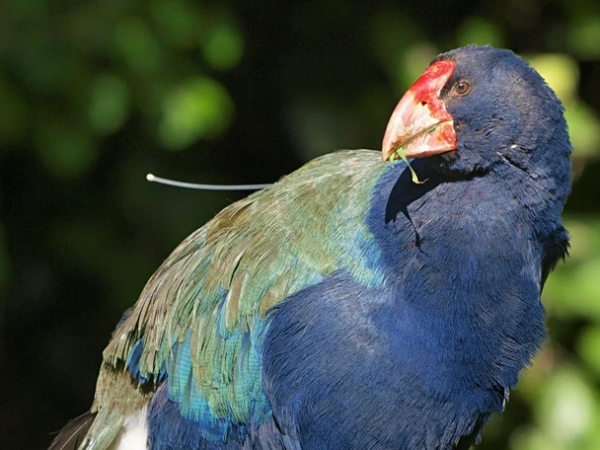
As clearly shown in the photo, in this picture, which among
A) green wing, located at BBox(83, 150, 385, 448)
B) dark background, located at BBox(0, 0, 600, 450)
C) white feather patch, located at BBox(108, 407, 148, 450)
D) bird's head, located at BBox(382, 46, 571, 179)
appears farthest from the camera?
dark background, located at BBox(0, 0, 600, 450)

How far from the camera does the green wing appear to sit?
1277 millimetres

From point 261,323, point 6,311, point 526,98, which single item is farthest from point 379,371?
point 6,311

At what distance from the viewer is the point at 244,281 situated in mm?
1307

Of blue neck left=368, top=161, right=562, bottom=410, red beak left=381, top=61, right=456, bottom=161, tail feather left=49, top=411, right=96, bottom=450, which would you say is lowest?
tail feather left=49, top=411, right=96, bottom=450

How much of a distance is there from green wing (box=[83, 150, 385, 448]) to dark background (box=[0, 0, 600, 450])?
0.50 meters

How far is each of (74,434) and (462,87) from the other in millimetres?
838

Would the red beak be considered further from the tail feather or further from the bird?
the tail feather

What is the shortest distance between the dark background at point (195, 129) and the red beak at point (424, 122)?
0.69 metres

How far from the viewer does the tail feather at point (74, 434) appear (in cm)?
150

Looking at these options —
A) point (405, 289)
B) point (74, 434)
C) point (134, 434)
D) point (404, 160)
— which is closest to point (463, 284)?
point (405, 289)

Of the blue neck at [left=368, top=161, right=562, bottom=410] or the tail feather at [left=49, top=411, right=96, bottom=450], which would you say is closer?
the blue neck at [left=368, top=161, right=562, bottom=410]

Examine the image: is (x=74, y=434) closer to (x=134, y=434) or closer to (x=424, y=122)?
(x=134, y=434)

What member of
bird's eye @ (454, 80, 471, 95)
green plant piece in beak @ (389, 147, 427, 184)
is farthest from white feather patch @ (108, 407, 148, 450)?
bird's eye @ (454, 80, 471, 95)

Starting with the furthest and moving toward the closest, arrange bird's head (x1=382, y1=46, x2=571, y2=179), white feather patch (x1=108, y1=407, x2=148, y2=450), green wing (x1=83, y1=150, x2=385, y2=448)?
white feather patch (x1=108, y1=407, x2=148, y2=450) → green wing (x1=83, y1=150, x2=385, y2=448) → bird's head (x1=382, y1=46, x2=571, y2=179)
